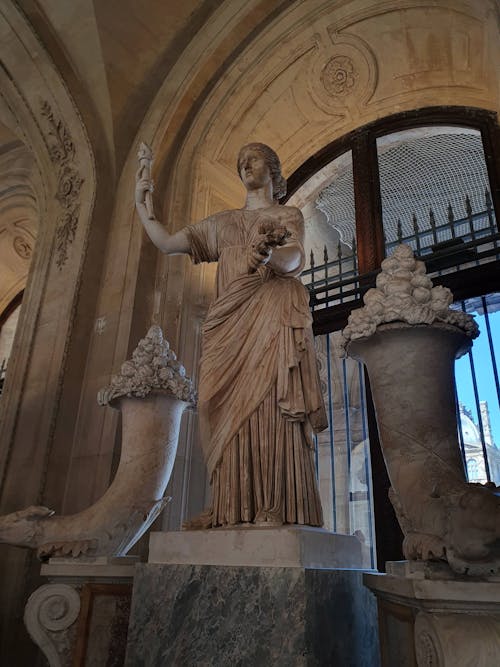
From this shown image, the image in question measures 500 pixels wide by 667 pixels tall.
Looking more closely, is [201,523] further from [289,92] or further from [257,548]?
[289,92]

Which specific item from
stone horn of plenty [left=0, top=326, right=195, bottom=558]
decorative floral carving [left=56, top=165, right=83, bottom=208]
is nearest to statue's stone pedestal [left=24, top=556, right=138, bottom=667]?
stone horn of plenty [left=0, top=326, right=195, bottom=558]

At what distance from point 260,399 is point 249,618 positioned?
75 centimetres

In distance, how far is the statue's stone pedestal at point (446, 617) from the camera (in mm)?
1273

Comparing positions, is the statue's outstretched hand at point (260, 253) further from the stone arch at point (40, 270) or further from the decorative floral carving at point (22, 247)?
the decorative floral carving at point (22, 247)

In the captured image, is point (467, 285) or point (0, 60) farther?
point (0, 60)

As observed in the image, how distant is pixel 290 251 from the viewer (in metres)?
2.22

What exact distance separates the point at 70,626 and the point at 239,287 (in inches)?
62.4

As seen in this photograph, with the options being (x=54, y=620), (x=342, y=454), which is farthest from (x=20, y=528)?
(x=342, y=454)

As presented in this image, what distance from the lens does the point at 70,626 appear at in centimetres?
221

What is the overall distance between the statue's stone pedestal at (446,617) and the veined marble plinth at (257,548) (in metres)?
0.30

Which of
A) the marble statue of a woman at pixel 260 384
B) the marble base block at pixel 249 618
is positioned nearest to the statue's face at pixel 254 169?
the marble statue of a woman at pixel 260 384

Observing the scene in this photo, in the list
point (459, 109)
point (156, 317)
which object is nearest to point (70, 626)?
point (156, 317)

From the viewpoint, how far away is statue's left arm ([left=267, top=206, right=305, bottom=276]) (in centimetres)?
217

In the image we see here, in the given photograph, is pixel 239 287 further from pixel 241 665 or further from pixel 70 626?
pixel 70 626
